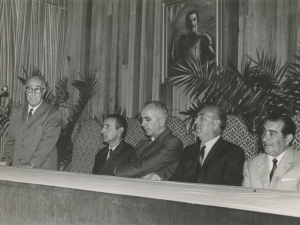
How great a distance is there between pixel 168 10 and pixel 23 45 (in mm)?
2627

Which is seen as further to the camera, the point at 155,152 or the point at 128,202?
the point at 155,152

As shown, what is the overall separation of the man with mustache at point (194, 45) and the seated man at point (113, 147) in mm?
1178

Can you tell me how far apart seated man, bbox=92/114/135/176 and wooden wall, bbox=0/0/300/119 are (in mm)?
1053

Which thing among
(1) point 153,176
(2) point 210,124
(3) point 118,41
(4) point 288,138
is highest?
(3) point 118,41

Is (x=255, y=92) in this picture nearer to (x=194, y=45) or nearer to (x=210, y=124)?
(x=210, y=124)

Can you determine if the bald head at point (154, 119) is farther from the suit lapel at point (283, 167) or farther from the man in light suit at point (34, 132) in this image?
the suit lapel at point (283, 167)

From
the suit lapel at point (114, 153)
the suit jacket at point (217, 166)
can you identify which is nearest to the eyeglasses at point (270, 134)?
the suit jacket at point (217, 166)

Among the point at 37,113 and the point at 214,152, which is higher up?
the point at 37,113

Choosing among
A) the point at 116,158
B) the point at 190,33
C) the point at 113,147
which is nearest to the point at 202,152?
the point at 116,158

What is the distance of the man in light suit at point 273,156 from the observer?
305 centimetres

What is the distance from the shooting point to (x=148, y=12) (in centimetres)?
570

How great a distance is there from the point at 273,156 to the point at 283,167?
0.14 meters

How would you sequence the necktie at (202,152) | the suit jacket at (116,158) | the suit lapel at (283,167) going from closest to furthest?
1. the suit lapel at (283,167)
2. the necktie at (202,152)
3. the suit jacket at (116,158)

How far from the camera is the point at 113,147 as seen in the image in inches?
175
